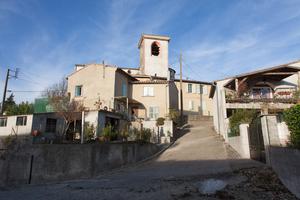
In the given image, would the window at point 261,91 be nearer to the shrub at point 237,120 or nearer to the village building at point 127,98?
the village building at point 127,98

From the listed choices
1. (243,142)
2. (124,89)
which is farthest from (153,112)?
(243,142)

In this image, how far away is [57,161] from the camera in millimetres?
12867

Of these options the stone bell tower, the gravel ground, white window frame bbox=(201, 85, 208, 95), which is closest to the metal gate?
the gravel ground

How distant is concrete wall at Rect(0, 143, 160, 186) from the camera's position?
12.8 metres

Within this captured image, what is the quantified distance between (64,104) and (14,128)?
17.0 feet

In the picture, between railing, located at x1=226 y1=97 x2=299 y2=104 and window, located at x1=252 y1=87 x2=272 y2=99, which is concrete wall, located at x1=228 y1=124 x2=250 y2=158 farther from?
window, located at x1=252 y1=87 x2=272 y2=99

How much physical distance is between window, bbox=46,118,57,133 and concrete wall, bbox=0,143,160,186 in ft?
32.2

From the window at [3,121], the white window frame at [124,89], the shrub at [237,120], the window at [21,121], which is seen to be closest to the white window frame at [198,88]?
the white window frame at [124,89]

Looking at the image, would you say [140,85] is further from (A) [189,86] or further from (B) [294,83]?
(B) [294,83]

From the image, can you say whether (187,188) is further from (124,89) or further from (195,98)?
(195,98)

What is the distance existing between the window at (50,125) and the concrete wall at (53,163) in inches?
387

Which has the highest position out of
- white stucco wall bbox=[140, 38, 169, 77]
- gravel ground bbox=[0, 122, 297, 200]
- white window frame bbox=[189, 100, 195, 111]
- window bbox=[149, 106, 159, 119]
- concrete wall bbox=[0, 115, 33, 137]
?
white stucco wall bbox=[140, 38, 169, 77]

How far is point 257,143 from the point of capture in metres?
11.4

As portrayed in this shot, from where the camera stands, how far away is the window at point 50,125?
76.5 feet
